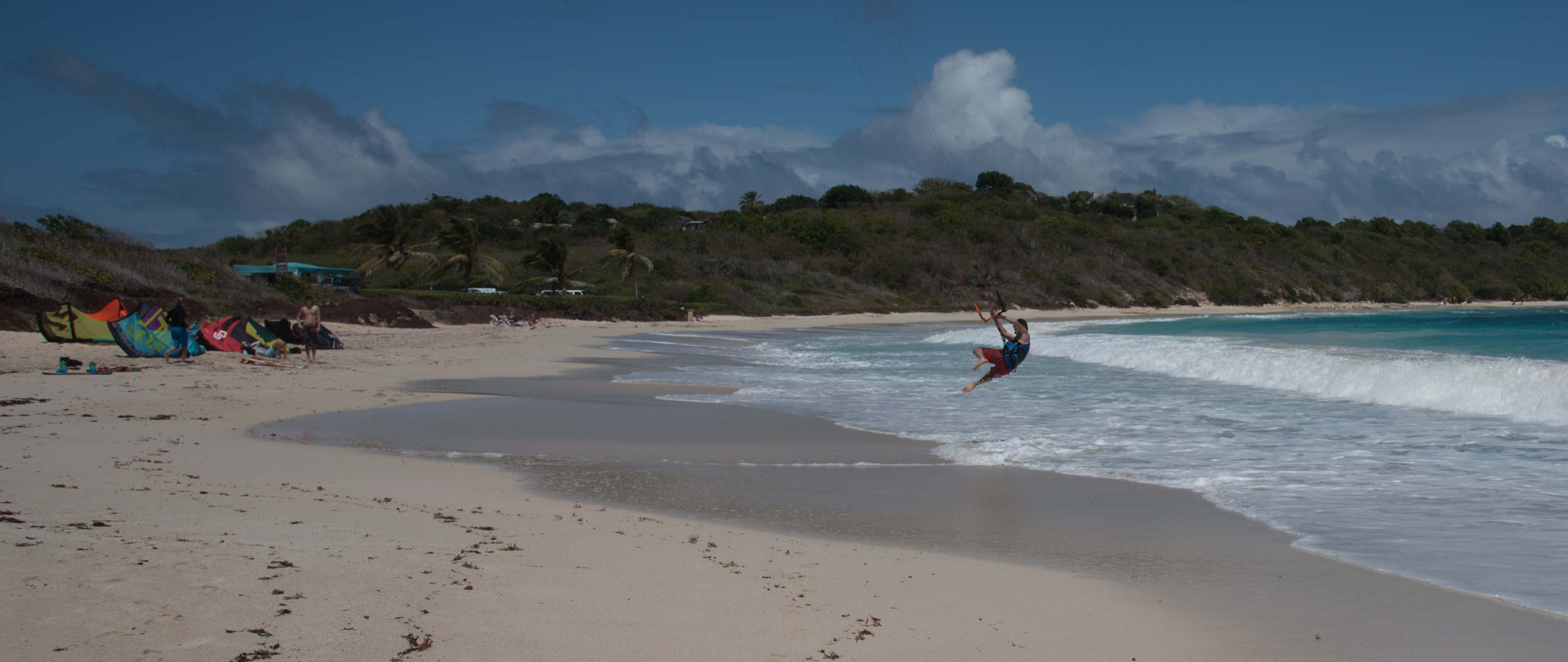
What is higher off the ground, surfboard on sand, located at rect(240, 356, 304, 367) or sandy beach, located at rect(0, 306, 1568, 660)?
surfboard on sand, located at rect(240, 356, 304, 367)

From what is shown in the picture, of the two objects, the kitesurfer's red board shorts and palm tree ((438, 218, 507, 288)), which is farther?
palm tree ((438, 218, 507, 288))

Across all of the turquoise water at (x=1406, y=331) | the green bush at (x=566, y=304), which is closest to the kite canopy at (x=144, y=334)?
the green bush at (x=566, y=304)

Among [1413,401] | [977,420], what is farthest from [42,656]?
[1413,401]

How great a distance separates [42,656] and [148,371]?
1360 centimetres

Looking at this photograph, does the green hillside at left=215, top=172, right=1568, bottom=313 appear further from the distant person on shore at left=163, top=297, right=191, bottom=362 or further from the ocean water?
the distant person on shore at left=163, top=297, right=191, bottom=362

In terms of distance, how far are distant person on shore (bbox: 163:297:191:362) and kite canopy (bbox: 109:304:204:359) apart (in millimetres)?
30

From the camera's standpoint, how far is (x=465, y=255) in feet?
157

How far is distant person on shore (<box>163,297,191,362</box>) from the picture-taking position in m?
16.3

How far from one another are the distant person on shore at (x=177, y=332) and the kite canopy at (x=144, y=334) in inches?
1.2

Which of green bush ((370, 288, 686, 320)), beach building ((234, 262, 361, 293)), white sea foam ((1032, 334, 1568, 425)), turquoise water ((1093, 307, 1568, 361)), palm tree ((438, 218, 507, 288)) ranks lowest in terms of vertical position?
white sea foam ((1032, 334, 1568, 425))

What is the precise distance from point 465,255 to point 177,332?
106ft

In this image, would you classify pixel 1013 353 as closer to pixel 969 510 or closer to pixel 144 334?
pixel 969 510

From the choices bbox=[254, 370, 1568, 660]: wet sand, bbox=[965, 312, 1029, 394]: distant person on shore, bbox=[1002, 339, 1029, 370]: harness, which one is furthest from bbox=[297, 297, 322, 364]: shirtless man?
bbox=[1002, 339, 1029, 370]: harness

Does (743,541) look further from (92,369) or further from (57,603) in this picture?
(92,369)
